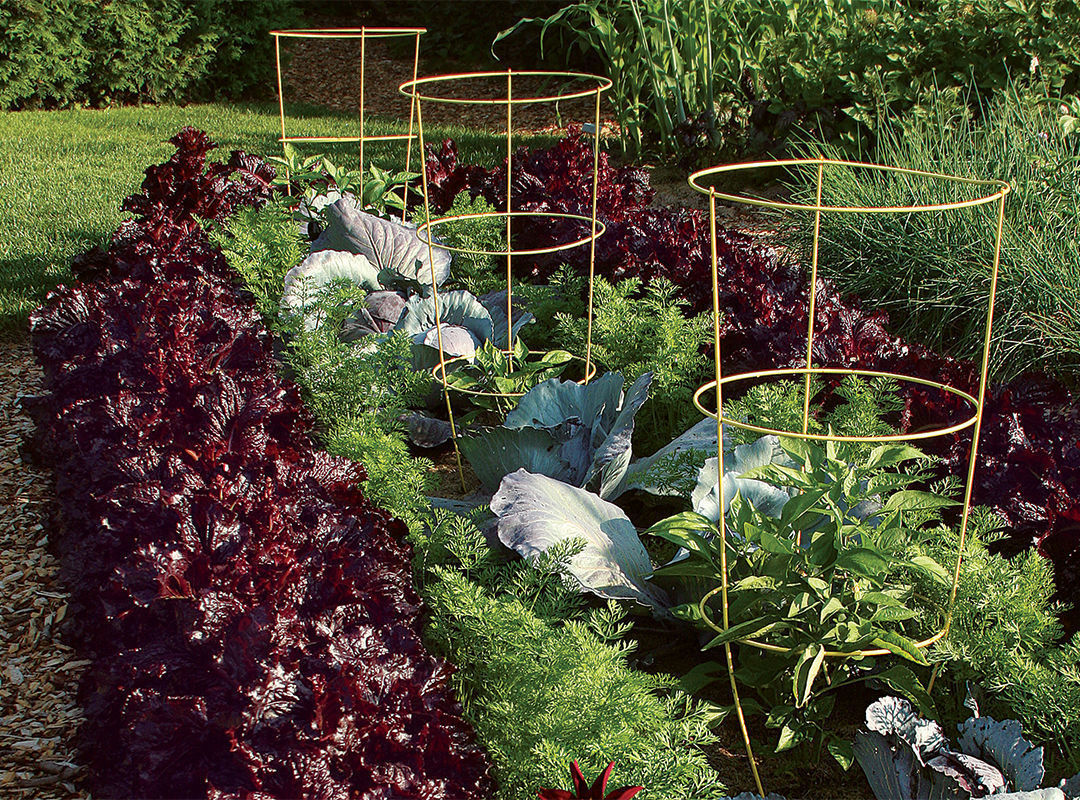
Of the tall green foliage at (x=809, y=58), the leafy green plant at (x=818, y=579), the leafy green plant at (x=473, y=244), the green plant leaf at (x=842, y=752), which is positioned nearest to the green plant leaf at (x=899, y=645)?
the leafy green plant at (x=818, y=579)

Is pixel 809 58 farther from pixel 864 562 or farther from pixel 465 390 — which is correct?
pixel 864 562

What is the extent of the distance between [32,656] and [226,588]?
3.69 feet

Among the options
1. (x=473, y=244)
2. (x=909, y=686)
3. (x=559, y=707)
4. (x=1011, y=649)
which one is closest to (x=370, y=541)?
(x=559, y=707)

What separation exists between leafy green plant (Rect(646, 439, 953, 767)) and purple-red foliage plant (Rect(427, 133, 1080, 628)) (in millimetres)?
387

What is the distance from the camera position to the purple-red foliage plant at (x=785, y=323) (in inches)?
94.2

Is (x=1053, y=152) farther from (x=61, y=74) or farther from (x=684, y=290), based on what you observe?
(x=61, y=74)

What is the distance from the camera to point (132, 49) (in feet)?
35.1

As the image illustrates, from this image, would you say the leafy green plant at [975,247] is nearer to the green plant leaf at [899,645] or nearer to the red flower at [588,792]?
the green plant leaf at [899,645]

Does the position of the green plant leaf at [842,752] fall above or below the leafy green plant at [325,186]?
below

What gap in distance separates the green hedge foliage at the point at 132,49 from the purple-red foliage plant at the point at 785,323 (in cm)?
711

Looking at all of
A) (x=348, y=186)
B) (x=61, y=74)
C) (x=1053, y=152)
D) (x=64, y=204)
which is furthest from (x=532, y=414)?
(x=61, y=74)

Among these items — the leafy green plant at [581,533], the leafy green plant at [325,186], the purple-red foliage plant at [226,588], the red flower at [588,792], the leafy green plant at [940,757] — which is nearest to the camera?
the red flower at [588,792]

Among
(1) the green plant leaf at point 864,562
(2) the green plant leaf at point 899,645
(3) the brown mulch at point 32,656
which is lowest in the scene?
(3) the brown mulch at point 32,656

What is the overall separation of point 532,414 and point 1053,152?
313 cm
